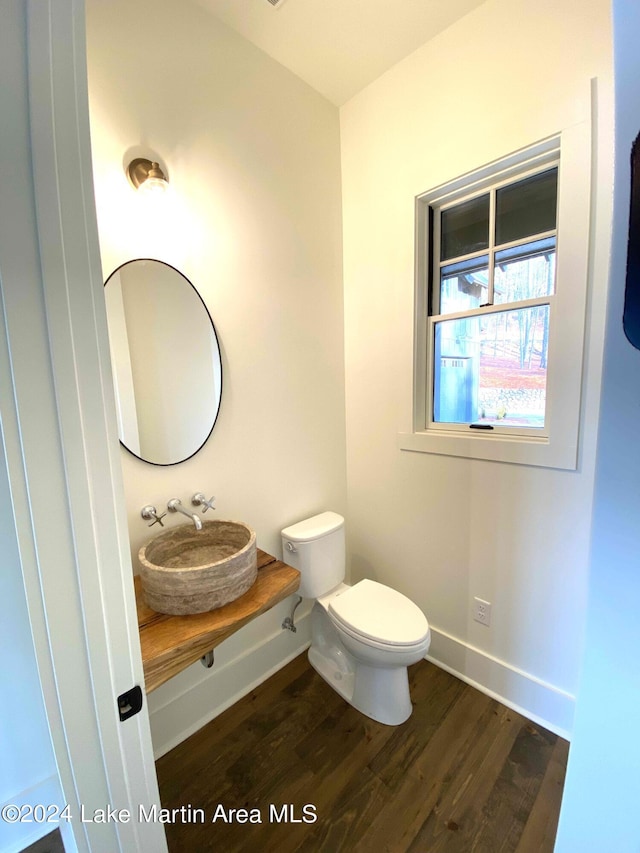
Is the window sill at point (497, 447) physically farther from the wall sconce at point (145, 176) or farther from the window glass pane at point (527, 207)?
the wall sconce at point (145, 176)

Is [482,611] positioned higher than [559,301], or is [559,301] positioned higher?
[559,301]

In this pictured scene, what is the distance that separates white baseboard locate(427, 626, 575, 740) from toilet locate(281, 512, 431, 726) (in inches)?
11.4

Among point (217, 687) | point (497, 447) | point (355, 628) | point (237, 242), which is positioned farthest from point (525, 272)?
point (217, 687)

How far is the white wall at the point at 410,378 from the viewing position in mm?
1180

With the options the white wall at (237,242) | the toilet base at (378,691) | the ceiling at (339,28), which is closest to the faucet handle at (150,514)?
the white wall at (237,242)

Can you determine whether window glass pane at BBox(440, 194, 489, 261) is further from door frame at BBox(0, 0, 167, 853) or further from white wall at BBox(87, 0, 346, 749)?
door frame at BBox(0, 0, 167, 853)

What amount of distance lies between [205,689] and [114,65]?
2353mm

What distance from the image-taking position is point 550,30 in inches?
45.8

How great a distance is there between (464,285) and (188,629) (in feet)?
5.80

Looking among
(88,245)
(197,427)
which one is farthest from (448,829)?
(88,245)

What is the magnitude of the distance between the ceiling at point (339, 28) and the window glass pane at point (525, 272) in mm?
926

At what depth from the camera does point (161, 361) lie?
131cm

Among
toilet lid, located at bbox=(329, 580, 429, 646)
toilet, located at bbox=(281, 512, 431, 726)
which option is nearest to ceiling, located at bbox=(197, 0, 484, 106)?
toilet, located at bbox=(281, 512, 431, 726)

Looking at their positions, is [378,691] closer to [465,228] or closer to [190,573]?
[190,573]
